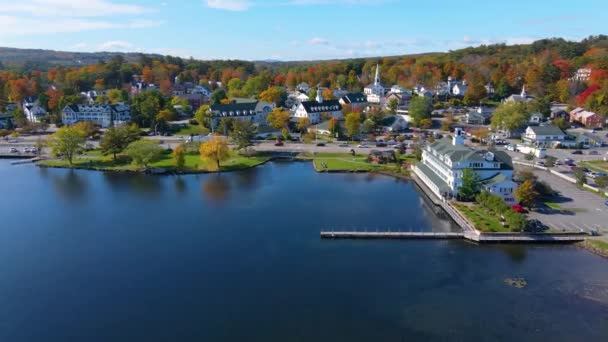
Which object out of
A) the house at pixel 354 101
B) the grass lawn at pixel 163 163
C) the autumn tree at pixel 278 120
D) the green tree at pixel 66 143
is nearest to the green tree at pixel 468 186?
the grass lawn at pixel 163 163

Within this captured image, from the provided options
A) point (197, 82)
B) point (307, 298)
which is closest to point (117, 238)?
point (307, 298)

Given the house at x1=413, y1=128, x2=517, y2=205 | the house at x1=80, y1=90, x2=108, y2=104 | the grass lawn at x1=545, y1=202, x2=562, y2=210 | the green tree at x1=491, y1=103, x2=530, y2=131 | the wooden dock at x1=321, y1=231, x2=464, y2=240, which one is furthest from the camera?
the house at x1=80, y1=90, x2=108, y2=104

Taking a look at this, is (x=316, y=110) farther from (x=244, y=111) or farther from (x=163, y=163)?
(x=163, y=163)

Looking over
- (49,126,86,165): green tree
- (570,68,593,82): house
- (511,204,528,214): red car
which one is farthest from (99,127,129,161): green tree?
(570,68,593,82): house

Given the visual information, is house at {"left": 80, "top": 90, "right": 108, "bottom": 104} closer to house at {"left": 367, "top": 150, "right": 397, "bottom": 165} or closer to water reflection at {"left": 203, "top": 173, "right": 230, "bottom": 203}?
water reflection at {"left": 203, "top": 173, "right": 230, "bottom": 203}

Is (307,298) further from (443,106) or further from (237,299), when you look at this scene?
(443,106)

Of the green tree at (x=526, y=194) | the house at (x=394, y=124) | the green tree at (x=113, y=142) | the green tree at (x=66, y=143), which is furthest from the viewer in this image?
the house at (x=394, y=124)

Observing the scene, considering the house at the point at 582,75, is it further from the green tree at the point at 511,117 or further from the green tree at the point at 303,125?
the green tree at the point at 303,125
